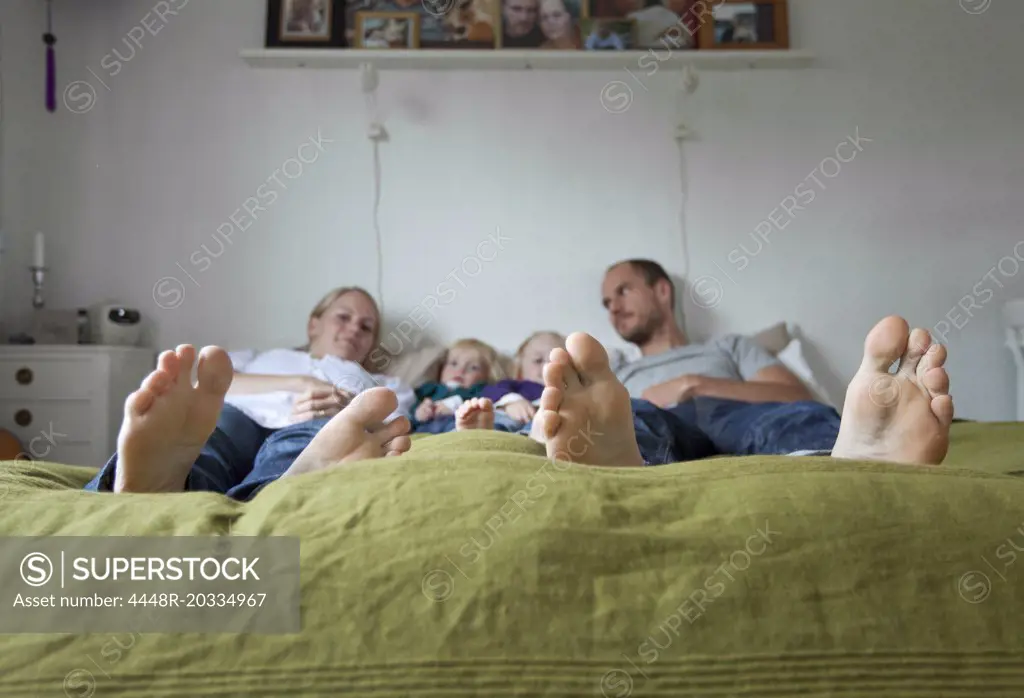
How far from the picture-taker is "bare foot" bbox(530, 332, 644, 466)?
878mm

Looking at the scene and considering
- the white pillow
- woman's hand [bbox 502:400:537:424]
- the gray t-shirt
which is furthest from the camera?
the white pillow

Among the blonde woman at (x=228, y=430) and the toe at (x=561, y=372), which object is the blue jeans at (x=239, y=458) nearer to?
the blonde woman at (x=228, y=430)

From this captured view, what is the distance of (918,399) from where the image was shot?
88 cm

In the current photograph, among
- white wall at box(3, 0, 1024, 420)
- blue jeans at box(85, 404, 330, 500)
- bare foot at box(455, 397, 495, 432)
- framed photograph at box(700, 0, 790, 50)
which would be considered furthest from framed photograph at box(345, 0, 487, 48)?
bare foot at box(455, 397, 495, 432)

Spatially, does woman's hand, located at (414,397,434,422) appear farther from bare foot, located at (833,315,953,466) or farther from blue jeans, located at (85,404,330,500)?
bare foot, located at (833,315,953,466)

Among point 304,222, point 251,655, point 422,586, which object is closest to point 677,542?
point 422,586

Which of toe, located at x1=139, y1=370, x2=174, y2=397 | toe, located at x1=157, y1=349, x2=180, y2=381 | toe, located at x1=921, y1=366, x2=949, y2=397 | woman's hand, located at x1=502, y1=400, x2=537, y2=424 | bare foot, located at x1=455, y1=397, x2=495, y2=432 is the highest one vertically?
toe, located at x1=157, y1=349, x2=180, y2=381

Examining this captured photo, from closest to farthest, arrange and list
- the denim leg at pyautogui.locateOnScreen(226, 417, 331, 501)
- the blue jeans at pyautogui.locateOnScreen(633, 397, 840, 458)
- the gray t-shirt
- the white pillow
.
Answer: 1. the denim leg at pyautogui.locateOnScreen(226, 417, 331, 501)
2. the blue jeans at pyautogui.locateOnScreen(633, 397, 840, 458)
3. the gray t-shirt
4. the white pillow

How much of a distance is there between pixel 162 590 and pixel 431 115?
230 centimetres

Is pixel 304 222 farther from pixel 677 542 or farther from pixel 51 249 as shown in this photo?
pixel 677 542

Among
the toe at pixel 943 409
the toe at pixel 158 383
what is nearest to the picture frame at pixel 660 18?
the toe at pixel 943 409

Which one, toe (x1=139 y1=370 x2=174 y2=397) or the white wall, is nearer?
toe (x1=139 y1=370 x2=174 y2=397)

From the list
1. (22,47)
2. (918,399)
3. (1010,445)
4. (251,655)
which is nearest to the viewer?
(251,655)

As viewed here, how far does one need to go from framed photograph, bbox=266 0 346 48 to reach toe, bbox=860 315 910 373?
2.14 m
